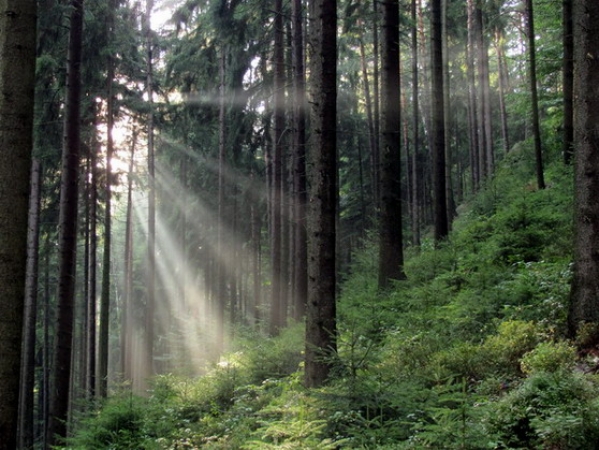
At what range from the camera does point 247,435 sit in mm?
7484

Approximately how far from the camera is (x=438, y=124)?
1617 centimetres

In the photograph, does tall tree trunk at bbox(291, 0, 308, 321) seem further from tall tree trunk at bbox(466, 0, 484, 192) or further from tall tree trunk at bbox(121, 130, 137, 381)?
tall tree trunk at bbox(466, 0, 484, 192)

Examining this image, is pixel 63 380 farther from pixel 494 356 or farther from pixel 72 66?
pixel 494 356

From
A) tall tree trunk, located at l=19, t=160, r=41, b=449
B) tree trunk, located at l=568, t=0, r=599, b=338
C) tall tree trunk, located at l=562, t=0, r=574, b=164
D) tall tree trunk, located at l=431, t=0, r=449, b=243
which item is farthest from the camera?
tall tree trunk, located at l=19, t=160, r=41, b=449

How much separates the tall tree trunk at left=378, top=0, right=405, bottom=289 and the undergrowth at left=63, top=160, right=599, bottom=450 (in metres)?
0.61

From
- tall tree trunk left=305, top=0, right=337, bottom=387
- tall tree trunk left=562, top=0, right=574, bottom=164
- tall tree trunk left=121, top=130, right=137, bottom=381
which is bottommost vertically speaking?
tall tree trunk left=121, top=130, right=137, bottom=381

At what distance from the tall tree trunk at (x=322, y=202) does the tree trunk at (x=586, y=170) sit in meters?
3.26

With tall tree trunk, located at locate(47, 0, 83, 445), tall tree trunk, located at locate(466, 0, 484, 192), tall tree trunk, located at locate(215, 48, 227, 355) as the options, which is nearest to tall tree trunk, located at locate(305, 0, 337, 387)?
tall tree trunk, located at locate(47, 0, 83, 445)

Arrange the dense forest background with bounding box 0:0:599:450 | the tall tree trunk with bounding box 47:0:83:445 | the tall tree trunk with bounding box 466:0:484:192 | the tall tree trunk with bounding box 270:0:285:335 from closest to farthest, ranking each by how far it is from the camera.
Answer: the dense forest background with bounding box 0:0:599:450, the tall tree trunk with bounding box 47:0:83:445, the tall tree trunk with bounding box 270:0:285:335, the tall tree trunk with bounding box 466:0:484:192

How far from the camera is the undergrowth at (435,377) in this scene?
501 centimetres

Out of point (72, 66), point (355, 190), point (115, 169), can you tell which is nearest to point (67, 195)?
point (72, 66)

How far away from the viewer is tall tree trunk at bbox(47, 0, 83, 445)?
11.6 meters

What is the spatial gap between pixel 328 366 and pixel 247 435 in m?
1.50

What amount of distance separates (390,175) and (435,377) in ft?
28.1
